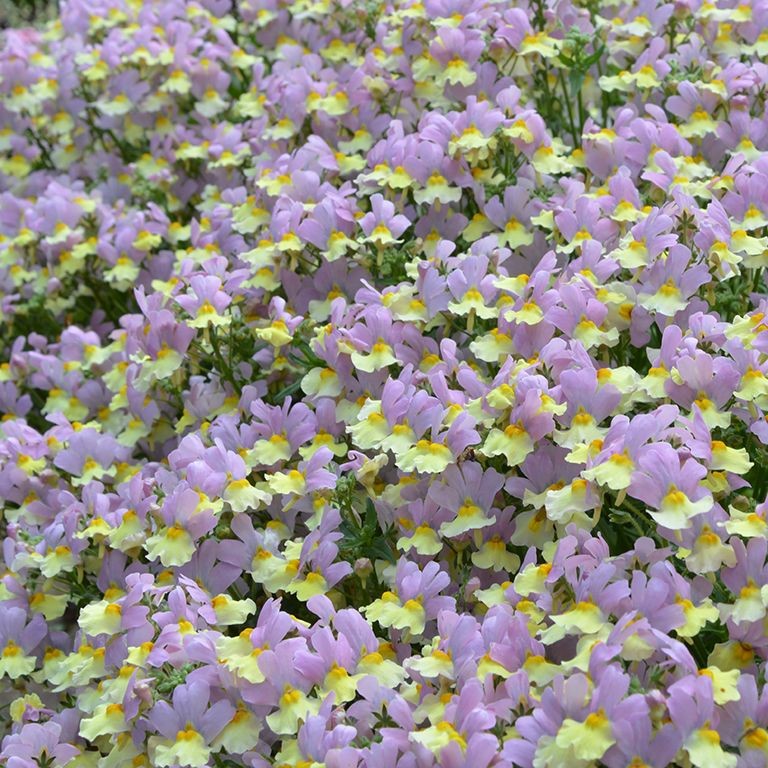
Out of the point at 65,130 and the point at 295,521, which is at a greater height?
the point at 65,130

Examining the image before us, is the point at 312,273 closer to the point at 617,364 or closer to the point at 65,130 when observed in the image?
the point at 617,364

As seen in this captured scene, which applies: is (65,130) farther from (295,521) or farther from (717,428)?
(717,428)

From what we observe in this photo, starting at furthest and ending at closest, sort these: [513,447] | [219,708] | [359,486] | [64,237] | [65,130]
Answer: [65,130], [64,237], [359,486], [513,447], [219,708]

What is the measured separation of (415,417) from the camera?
2.68 m

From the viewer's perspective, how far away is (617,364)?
9.46ft

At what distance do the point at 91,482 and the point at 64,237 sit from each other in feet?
3.63

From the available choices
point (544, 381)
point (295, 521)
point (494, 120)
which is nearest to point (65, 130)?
point (494, 120)

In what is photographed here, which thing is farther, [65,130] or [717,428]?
[65,130]

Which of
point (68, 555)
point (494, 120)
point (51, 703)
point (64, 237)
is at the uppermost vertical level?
point (494, 120)

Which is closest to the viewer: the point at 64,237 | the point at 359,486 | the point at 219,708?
the point at 219,708

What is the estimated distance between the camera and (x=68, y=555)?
2.97 meters

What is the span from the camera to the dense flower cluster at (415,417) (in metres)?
2.28

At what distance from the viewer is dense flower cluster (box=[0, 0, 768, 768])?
2283 millimetres

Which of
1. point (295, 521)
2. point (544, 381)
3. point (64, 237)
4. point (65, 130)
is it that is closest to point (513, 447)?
point (544, 381)
